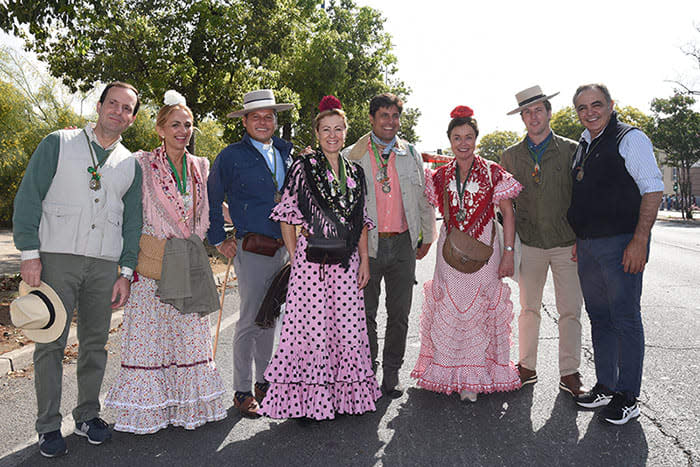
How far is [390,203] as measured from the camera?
436 centimetres

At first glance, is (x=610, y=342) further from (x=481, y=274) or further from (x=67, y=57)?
(x=67, y=57)

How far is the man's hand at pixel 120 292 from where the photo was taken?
11.7 ft

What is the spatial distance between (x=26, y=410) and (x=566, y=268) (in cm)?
434

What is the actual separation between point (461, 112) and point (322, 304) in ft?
6.13

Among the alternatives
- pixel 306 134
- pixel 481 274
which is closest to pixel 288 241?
pixel 481 274

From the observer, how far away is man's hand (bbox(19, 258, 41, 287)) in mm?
3242

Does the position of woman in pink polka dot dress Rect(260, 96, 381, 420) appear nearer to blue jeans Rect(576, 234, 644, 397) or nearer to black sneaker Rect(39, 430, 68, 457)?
black sneaker Rect(39, 430, 68, 457)

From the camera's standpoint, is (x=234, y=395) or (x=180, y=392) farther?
(x=234, y=395)

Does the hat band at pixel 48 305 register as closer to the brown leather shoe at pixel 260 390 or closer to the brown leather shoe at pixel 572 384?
the brown leather shoe at pixel 260 390

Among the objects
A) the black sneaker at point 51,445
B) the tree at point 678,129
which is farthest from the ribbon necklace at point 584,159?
the tree at point 678,129

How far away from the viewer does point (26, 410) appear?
13.0 ft

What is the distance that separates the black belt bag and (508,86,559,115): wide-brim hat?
202 centimetres

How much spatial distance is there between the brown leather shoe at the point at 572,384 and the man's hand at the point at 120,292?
341 centimetres

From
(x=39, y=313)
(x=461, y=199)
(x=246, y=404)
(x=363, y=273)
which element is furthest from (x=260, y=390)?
(x=461, y=199)
